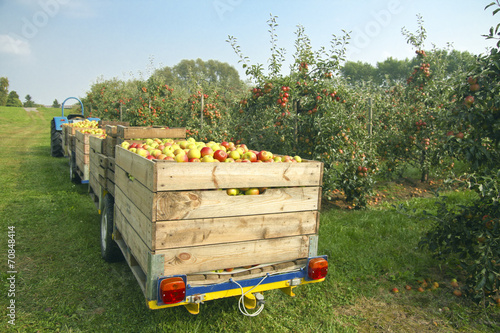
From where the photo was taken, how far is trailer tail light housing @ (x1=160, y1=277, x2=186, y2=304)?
215cm

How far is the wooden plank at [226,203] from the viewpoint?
2.19 metres

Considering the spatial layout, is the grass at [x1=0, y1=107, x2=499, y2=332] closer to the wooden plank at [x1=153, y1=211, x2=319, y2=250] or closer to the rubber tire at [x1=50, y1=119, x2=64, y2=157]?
the wooden plank at [x1=153, y1=211, x2=319, y2=250]

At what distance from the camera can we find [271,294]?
11.2 feet

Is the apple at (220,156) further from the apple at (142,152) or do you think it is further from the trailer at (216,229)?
the apple at (142,152)

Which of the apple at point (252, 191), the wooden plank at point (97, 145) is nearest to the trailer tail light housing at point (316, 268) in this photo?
the apple at point (252, 191)

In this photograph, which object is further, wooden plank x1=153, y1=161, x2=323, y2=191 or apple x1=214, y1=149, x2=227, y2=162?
apple x1=214, y1=149, x2=227, y2=162

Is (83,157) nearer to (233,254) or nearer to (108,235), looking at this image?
(108,235)

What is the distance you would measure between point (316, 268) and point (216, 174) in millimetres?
1074

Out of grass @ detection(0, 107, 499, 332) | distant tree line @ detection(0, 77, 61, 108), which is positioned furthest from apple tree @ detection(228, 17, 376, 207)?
distant tree line @ detection(0, 77, 61, 108)

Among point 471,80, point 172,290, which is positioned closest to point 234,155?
point 172,290

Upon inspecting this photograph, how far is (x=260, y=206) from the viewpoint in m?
2.52

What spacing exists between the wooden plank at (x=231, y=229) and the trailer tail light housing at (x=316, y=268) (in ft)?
0.71

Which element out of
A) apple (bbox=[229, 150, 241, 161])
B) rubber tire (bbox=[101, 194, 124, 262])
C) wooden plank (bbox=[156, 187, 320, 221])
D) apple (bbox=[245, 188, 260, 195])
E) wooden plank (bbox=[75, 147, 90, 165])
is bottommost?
rubber tire (bbox=[101, 194, 124, 262])

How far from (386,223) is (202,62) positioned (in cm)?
7574
